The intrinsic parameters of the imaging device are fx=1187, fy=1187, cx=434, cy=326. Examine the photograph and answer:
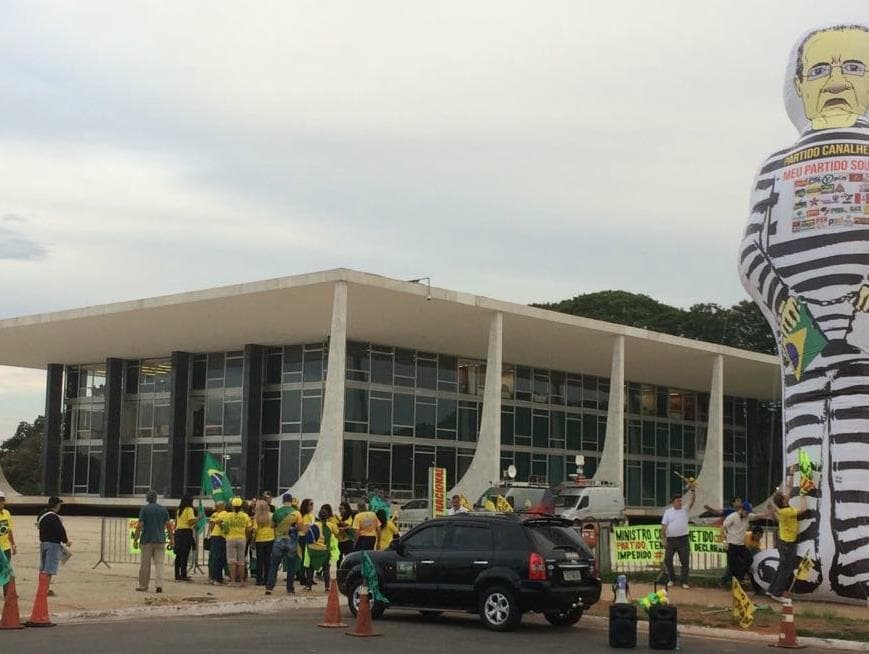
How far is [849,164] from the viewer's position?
711 inches

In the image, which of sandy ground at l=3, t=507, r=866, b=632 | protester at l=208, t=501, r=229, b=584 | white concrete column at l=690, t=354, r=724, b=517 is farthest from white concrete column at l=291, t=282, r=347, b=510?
white concrete column at l=690, t=354, r=724, b=517

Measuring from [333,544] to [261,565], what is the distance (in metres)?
1.60

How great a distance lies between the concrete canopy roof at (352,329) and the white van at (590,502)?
6.60m

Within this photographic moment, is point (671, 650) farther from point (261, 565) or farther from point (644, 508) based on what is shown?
point (644, 508)

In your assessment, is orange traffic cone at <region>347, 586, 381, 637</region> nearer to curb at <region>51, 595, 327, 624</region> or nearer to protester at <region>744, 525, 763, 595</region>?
curb at <region>51, 595, 327, 624</region>

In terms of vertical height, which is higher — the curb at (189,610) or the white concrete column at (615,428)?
the white concrete column at (615,428)

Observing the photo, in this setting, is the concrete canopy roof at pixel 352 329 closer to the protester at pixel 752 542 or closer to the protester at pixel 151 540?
the protester at pixel 151 540

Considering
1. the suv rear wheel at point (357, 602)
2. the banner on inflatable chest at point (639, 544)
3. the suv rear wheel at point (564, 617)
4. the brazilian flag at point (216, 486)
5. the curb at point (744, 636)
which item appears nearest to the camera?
the curb at point (744, 636)

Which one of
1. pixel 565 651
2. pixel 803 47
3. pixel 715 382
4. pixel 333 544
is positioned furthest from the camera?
pixel 715 382

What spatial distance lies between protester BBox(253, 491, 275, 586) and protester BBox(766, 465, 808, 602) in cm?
801

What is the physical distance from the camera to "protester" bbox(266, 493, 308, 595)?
62.2ft

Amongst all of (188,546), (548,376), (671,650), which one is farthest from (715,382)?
(671,650)

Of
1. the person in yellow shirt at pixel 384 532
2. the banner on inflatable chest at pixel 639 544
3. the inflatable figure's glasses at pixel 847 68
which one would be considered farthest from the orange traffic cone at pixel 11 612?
the inflatable figure's glasses at pixel 847 68

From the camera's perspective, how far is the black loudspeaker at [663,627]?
13.1m
